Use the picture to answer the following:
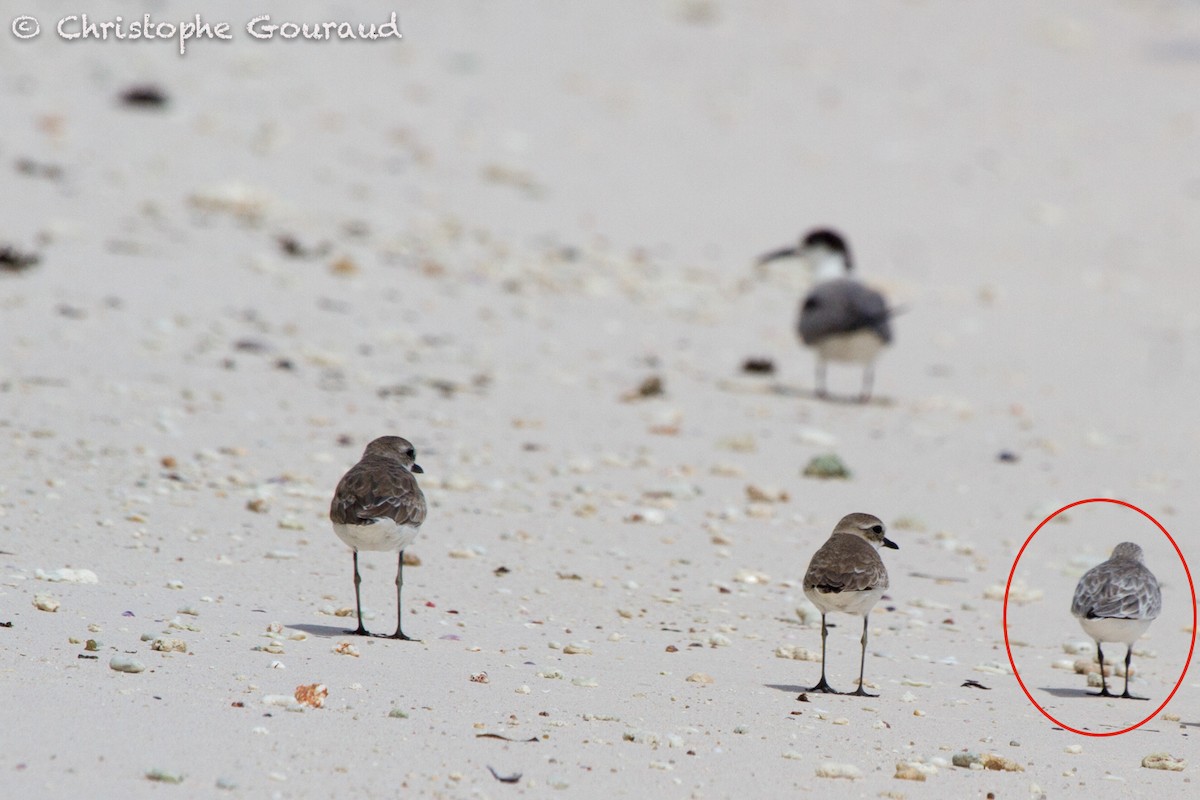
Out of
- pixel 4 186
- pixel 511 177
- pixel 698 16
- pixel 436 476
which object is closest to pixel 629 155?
pixel 511 177

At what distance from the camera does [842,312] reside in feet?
46.5

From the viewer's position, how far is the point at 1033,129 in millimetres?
24891

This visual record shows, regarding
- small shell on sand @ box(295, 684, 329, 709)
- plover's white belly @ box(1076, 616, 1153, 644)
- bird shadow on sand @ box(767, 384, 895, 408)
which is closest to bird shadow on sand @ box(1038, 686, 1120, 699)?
plover's white belly @ box(1076, 616, 1153, 644)

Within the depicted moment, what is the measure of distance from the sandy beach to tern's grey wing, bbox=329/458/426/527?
510mm

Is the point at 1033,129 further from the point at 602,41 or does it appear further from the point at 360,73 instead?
→ the point at 360,73

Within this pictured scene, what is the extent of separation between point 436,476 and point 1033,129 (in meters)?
17.6

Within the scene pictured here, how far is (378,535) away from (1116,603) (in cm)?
305

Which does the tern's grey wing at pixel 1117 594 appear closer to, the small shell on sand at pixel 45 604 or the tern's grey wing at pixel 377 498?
the tern's grey wing at pixel 377 498

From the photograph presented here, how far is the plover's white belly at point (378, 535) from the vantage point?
662cm

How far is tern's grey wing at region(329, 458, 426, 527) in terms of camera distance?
6.61 meters

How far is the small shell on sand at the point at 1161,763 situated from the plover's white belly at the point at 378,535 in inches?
120

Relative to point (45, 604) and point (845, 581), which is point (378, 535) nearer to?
point (45, 604)

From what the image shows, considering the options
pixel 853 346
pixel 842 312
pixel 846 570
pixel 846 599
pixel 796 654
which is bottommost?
pixel 796 654

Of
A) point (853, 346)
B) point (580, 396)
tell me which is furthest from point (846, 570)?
point (853, 346)
